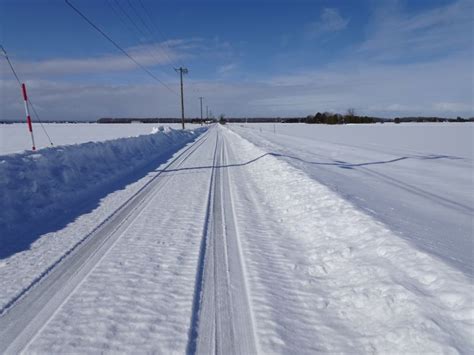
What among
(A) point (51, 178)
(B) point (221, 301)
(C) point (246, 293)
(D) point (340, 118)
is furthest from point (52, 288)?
(D) point (340, 118)

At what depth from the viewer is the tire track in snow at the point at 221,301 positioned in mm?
2705

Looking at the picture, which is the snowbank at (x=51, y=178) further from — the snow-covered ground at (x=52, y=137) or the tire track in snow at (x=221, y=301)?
the snow-covered ground at (x=52, y=137)

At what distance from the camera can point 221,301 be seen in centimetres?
329

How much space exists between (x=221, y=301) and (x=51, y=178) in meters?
7.08

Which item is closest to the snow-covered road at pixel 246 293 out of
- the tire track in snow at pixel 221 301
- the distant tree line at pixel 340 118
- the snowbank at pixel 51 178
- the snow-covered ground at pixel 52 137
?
the tire track in snow at pixel 221 301

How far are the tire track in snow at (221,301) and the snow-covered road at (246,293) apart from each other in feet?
0.04

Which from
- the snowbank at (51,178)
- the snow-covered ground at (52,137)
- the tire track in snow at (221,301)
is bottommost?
the tire track in snow at (221,301)

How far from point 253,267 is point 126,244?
7.10ft

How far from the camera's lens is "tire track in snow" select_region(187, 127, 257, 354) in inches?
106

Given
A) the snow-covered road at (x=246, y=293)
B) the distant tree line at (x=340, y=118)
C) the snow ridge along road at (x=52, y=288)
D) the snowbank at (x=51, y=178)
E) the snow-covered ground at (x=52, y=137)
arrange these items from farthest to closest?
the distant tree line at (x=340, y=118)
the snow-covered ground at (x=52, y=137)
the snowbank at (x=51, y=178)
the snow ridge along road at (x=52, y=288)
the snow-covered road at (x=246, y=293)

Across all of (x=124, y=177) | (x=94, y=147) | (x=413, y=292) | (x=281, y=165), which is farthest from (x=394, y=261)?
(x=94, y=147)

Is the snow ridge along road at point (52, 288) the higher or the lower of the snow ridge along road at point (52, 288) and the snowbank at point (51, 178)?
the lower

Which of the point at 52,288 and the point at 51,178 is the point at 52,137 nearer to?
the point at 51,178

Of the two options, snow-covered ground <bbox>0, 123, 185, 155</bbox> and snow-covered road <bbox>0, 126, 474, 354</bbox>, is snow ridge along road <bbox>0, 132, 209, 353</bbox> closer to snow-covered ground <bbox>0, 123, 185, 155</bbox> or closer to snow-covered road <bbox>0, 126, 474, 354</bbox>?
snow-covered road <bbox>0, 126, 474, 354</bbox>
